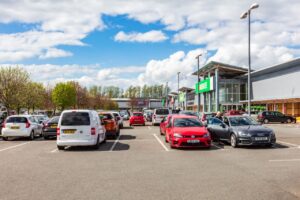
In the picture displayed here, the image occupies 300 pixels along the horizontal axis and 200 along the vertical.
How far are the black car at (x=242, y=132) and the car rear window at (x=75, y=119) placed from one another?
243 inches

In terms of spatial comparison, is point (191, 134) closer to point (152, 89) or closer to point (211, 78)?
point (211, 78)

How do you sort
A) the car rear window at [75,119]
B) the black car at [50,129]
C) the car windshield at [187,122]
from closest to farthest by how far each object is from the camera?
the car rear window at [75,119], the car windshield at [187,122], the black car at [50,129]

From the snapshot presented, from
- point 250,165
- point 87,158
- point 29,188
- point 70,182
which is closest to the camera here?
point 29,188

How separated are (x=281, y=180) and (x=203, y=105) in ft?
246

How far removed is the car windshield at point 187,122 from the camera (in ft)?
54.0

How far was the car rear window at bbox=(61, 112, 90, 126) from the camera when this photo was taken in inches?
591

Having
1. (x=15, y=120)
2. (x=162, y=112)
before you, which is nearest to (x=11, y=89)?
(x=162, y=112)

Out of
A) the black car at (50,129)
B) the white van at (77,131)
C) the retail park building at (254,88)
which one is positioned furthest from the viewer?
the retail park building at (254,88)

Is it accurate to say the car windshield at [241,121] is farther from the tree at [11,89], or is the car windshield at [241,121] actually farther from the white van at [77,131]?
the tree at [11,89]

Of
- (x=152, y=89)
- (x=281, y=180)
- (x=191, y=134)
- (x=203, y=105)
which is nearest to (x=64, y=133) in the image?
(x=191, y=134)

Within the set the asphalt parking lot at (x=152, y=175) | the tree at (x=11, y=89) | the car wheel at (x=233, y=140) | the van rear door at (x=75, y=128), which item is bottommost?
the asphalt parking lot at (x=152, y=175)

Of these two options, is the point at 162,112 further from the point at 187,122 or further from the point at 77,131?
the point at 77,131

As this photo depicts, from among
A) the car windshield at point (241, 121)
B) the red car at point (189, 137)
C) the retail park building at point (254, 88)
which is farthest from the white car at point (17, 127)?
the retail park building at point (254, 88)

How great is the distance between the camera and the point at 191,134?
49.3 feet
